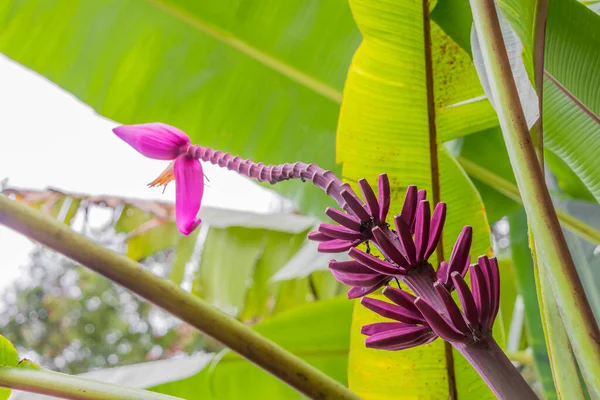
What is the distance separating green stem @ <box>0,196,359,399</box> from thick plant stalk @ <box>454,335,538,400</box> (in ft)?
0.38

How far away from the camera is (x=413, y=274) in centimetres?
23

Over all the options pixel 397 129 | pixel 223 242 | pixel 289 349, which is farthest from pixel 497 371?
pixel 223 242

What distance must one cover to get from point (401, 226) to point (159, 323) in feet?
13.9

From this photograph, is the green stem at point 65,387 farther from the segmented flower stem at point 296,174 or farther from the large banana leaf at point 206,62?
the large banana leaf at point 206,62

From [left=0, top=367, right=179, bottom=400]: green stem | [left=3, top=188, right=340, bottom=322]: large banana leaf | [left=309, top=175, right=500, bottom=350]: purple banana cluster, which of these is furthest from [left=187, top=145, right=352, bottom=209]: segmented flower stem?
[left=3, top=188, right=340, bottom=322]: large banana leaf

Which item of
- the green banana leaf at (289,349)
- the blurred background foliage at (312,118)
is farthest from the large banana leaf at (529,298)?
the green banana leaf at (289,349)

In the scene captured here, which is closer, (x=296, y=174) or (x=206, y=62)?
(x=296, y=174)

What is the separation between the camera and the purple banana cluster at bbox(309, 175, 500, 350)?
21 centimetres

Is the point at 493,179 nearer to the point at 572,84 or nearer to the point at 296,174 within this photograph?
the point at 572,84

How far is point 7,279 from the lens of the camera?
386cm

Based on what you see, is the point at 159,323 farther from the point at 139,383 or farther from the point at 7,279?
the point at 139,383

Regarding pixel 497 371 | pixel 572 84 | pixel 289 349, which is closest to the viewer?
pixel 497 371

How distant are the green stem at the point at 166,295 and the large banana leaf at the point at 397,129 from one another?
155mm

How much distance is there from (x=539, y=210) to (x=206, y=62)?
55 centimetres
